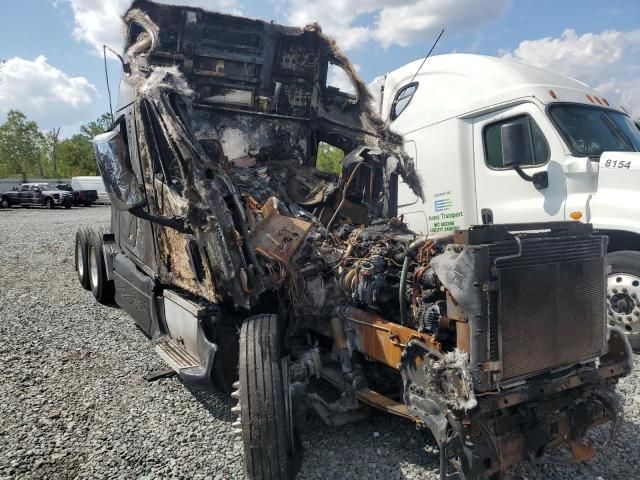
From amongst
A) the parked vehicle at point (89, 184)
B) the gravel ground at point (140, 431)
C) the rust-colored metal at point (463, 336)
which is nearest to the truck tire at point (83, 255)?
the gravel ground at point (140, 431)

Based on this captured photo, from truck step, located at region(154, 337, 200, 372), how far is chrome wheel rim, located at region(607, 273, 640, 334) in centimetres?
394

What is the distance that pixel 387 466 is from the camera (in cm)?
313

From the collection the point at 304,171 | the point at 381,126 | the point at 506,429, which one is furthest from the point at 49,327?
the point at 506,429

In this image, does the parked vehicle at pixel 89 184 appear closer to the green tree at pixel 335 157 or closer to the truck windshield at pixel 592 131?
the green tree at pixel 335 157

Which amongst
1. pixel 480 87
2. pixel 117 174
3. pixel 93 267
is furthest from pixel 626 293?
pixel 93 267

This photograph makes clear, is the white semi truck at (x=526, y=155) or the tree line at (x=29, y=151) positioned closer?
the white semi truck at (x=526, y=155)

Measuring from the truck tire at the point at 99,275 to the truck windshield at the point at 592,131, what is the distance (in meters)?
6.05

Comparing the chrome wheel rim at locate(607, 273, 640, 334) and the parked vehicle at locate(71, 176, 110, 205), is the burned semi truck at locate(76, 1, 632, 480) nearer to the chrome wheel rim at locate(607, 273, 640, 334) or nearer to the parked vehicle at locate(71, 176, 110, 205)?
the chrome wheel rim at locate(607, 273, 640, 334)

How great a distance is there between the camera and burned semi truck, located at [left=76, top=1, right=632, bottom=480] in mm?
2596

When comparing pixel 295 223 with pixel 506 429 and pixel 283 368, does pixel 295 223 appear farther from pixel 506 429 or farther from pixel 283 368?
pixel 506 429

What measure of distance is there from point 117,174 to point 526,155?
14.3 feet

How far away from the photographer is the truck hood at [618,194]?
493cm

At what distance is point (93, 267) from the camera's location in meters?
7.16

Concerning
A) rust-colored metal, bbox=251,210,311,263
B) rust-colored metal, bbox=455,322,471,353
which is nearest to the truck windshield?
rust-colored metal, bbox=251,210,311,263
